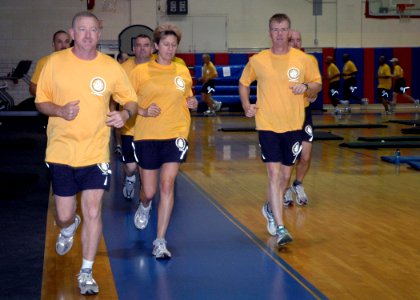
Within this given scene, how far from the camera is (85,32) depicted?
5.42 meters

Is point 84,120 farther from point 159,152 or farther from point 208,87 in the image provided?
point 208,87

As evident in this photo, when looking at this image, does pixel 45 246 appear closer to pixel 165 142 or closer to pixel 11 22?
pixel 165 142

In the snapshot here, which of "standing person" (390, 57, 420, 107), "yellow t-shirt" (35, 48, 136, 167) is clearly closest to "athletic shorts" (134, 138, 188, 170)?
"yellow t-shirt" (35, 48, 136, 167)

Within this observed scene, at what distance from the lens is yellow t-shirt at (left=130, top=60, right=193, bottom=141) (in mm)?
6844

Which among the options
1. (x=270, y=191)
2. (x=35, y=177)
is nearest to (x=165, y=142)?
(x=270, y=191)

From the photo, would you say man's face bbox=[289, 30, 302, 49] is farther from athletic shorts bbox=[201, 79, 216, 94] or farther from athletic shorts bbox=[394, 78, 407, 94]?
athletic shorts bbox=[394, 78, 407, 94]

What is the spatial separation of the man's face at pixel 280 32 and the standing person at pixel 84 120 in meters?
1.84

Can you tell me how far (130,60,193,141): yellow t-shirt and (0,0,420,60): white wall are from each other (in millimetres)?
21279

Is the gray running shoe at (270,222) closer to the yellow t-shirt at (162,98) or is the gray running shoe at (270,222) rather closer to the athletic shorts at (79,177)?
the yellow t-shirt at (162,98)

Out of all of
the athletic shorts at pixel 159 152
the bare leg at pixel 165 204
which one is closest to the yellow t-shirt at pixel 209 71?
the athletic shorts at pixel 159 152

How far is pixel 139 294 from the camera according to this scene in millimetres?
5559

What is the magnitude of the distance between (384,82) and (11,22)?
40.0 feet

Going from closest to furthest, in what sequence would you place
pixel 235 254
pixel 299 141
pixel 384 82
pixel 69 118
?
pixel 69 118, pixel 235 254, pixel 299 141, pixel 384 82

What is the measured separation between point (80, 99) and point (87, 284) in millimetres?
1216
